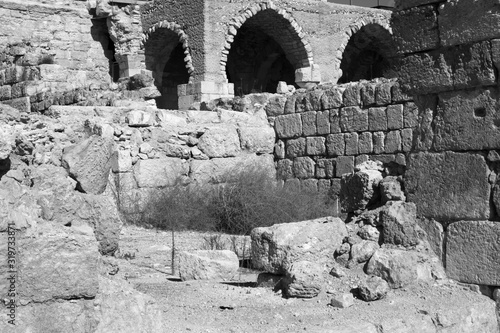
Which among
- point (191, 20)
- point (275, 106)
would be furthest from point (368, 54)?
point (275, 106)

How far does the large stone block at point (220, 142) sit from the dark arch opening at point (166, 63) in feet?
30.4

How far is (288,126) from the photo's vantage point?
11.7 m

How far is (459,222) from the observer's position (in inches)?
210

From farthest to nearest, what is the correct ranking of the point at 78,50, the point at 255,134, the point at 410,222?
1. the point at 78,50
2. the point at 255,134
3. the point at 410,222

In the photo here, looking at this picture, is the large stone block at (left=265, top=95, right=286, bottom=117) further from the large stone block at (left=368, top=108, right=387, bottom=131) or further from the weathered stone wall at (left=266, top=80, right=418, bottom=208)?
the large stone block at (left=368, top=108, right=387, bottom=131)

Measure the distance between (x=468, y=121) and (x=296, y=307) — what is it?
1.75 meters

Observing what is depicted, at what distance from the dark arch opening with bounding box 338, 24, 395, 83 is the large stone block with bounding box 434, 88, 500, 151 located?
1598 cm

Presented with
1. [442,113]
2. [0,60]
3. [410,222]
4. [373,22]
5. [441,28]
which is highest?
[373,22]

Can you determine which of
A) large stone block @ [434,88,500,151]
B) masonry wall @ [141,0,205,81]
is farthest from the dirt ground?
masonry wall @ [141,0,205,81]

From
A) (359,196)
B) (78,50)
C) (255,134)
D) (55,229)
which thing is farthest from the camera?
(78,50)

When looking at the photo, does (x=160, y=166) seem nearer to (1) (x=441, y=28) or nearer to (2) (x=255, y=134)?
(2) (x=255, y=134)

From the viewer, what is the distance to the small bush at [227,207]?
9094 millimetres

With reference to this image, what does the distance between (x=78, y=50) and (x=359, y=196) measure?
14.3m

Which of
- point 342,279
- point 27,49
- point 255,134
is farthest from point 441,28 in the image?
point 27,49
